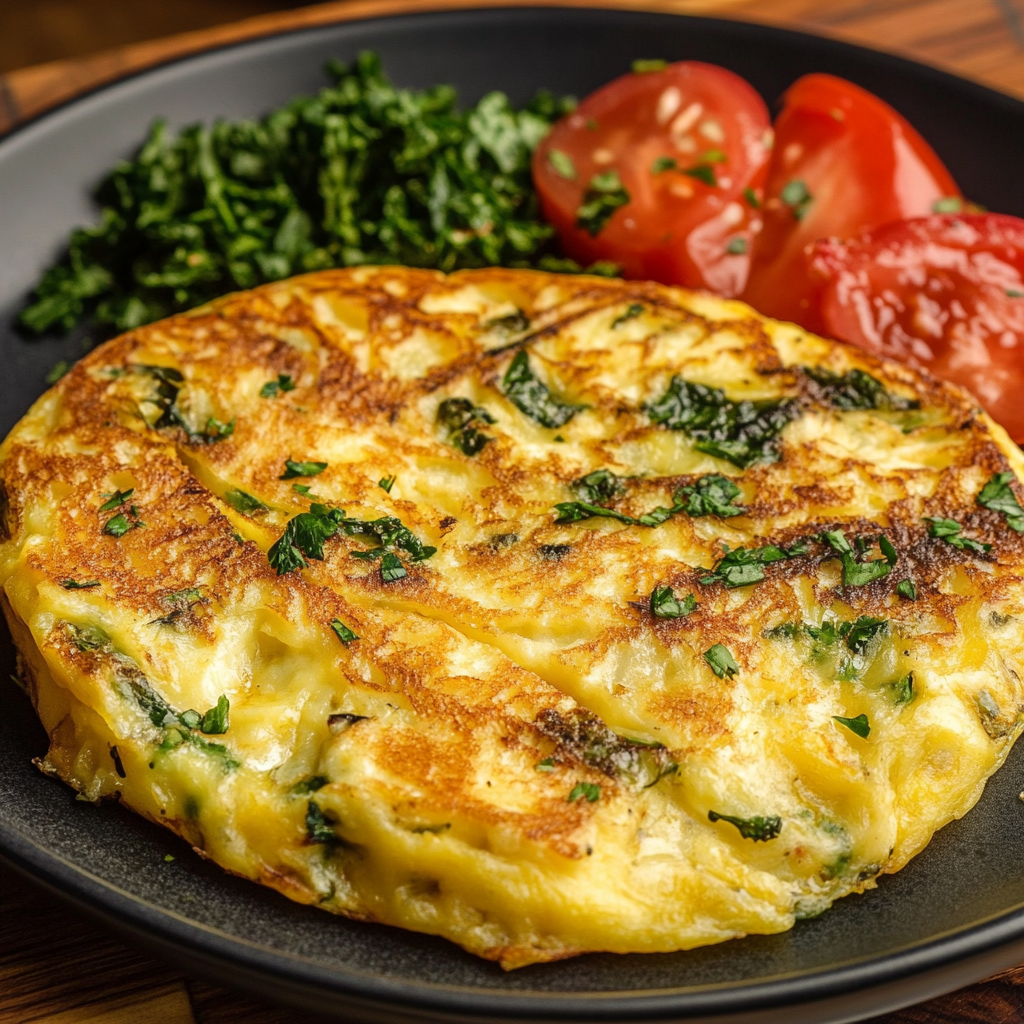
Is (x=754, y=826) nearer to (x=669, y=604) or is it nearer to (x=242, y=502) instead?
(x=669, y=604)

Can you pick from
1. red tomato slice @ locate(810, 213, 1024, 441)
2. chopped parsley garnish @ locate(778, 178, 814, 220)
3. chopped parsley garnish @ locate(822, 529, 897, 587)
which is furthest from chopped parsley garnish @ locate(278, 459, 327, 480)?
chopped parsley garnish @ locate(778, 178, 814, 220)

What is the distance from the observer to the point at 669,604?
9.52 feet

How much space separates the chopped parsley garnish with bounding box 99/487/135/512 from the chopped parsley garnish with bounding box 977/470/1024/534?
7.60 ft

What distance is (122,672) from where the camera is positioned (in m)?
2.73

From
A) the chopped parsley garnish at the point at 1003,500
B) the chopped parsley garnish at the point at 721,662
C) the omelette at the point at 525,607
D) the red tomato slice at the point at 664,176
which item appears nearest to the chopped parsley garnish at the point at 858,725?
the omelette at the point at 525,607

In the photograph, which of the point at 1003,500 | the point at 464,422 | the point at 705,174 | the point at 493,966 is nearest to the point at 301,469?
the point at 464,422

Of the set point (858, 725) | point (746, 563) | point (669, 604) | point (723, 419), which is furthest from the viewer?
point (723, 419)

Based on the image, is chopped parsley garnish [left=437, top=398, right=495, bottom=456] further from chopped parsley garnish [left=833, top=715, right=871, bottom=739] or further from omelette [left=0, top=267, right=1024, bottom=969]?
chopped parsley garnish [left=833, top=715, right=871, bottom=739]

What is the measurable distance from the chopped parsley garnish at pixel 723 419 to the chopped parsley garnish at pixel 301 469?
0.97m

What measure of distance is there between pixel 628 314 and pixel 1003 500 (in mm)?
1258

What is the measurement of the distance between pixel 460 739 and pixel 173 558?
3.02 feet

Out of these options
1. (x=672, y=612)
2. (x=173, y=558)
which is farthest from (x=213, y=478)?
(x=672, y=612)

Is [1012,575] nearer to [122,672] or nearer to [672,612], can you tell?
[672,612]

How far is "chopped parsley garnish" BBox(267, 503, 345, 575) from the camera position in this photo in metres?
2.98
